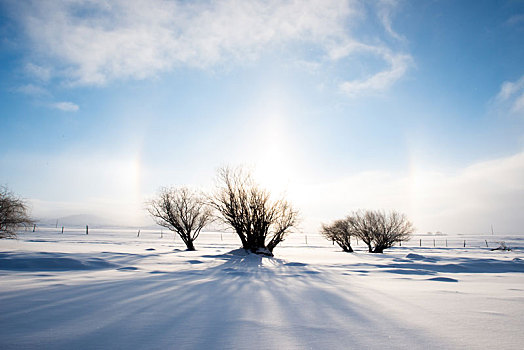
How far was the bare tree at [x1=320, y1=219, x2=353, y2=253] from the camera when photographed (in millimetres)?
28453

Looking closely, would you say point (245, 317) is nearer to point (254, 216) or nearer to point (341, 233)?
point (254, 216)

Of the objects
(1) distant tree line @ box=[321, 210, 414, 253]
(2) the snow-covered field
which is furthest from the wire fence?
(2) the snow-covered field

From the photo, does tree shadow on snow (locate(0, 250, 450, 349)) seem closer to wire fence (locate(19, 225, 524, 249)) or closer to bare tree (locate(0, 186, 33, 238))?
bare tree (locate(0, 186, 33, 238))

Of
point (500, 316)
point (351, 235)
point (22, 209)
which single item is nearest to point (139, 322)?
point (500, 316)

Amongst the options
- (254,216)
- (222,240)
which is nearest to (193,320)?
(254,216)

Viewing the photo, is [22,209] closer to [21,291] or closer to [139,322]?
[21,291]

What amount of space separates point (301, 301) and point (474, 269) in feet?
38.0

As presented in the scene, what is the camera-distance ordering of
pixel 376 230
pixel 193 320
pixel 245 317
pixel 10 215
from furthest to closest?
1. pixel 376 230
2. pixel 10 215
3. pixel 245 317
4. pixel 193 320

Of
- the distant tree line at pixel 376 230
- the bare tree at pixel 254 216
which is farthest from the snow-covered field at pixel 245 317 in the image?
the distant tree line at pixel 376 230

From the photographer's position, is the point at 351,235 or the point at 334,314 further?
the point at 351,235

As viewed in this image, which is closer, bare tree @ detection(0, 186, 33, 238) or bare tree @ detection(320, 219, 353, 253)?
bare tree @ detection(0, 186, 33, 238)

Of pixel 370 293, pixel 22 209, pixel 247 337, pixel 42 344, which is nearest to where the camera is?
pixel 42 344

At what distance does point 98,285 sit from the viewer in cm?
558

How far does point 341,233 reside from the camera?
2898 cm
